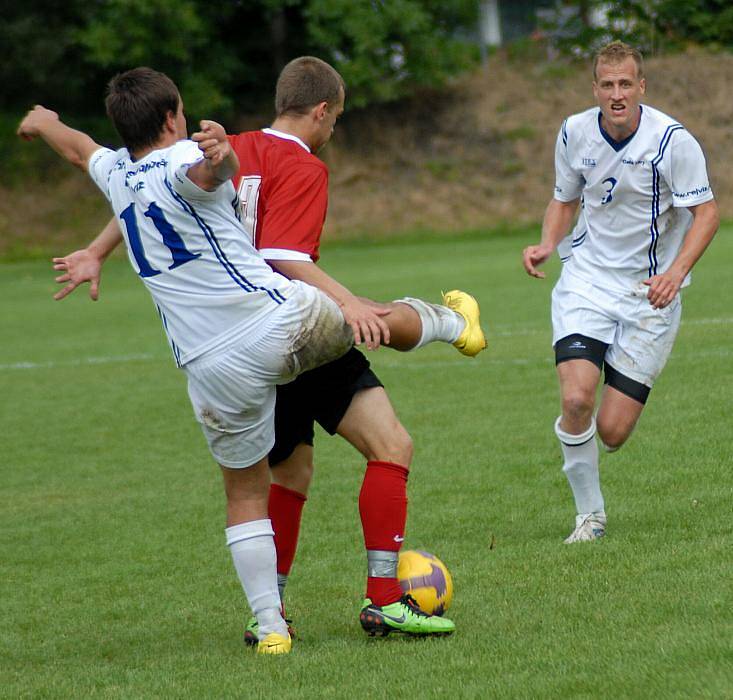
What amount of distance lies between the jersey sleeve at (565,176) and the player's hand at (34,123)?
2621 mm

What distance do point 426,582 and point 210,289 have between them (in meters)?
1.35

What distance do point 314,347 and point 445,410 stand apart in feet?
18.8

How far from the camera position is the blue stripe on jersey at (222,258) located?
13.6 feet

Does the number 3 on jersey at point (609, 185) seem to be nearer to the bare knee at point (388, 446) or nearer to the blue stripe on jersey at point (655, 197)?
the blue stripe on jersey at point (655, 197)

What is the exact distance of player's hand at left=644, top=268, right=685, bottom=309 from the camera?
18.9 ft

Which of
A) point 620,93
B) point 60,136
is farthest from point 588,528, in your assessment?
point 60,136

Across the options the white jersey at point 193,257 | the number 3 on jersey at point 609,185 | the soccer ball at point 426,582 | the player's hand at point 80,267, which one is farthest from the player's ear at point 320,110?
the number 3 on jersey at point 609,185

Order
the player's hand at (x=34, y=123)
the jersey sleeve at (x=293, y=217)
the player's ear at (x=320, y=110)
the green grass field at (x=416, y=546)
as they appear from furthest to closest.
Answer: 1. the player's hand at (x=34, y=123)
2. the player's ear at (x=320, y=110)
3. the jersey sleeve at (x=293, y=217)
4. the green grass field at (x=416, y=546)

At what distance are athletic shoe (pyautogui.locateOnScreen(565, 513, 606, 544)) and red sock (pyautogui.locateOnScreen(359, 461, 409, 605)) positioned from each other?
1.48 metres

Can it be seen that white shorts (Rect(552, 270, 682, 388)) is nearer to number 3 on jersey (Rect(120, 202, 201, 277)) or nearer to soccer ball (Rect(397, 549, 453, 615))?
soccer ball (Rect(397, 549, 453, 615))

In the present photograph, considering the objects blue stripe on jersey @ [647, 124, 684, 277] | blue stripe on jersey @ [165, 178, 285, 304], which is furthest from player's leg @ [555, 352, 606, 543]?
blue stripe on jersey @ [165, 178, 285, 304]

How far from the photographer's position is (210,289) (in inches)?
168

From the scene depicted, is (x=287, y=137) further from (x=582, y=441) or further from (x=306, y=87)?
(x=582, y=441)

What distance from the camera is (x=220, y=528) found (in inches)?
273
